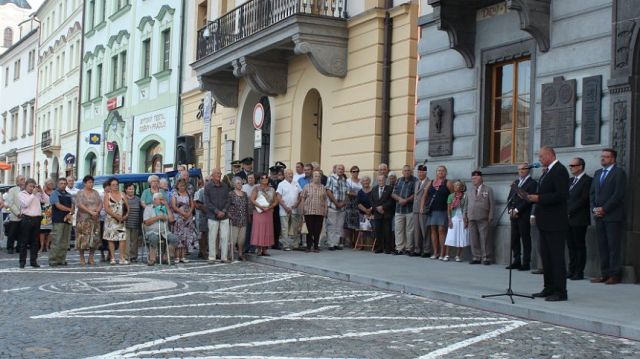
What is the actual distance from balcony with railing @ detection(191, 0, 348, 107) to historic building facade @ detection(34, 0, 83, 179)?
20.3m

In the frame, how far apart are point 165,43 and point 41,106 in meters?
27.2

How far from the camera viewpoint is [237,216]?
15875 mm

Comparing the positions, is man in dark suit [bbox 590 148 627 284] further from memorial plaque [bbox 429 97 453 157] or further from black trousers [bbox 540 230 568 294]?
memorial plaque [bbox 429 97 453 157]

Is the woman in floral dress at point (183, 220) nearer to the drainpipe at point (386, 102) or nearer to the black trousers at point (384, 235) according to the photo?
the black trousers at point (384, 235)

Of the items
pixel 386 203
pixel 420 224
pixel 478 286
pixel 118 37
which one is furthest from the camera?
pixel 118 37

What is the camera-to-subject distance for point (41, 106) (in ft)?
181

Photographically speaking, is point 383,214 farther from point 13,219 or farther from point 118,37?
point 118,37

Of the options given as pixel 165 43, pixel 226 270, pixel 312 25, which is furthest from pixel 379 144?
pixel 165 43

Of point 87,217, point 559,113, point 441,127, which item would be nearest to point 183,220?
point 87,217

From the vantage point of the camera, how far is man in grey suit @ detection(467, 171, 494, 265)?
552 inches

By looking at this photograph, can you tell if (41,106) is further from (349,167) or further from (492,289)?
(492,289)

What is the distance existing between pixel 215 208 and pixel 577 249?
7.03m

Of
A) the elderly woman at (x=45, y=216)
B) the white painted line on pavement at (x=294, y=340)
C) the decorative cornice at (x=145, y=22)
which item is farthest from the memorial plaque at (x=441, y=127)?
the decorative cornice at (x=145, y=22)

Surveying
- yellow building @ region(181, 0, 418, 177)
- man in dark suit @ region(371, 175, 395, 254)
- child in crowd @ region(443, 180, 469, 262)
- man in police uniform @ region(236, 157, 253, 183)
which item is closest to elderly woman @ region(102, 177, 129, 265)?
man in police uniform @ region(236, 157, 253, 183)
